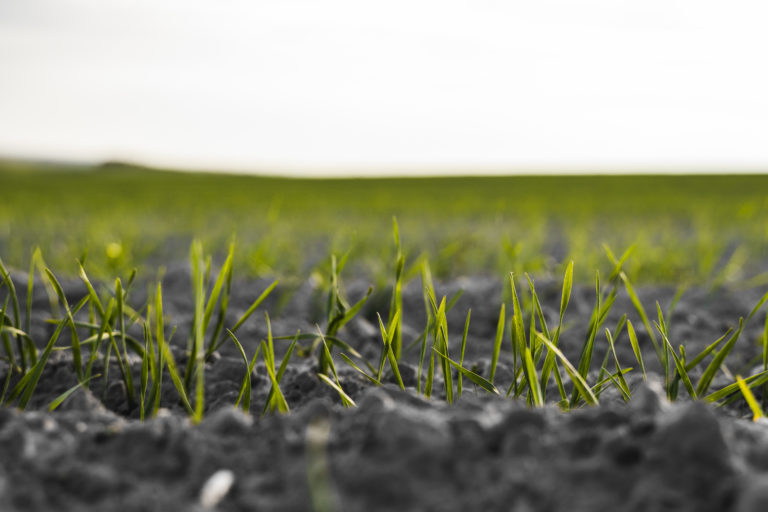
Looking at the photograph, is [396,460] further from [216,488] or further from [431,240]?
[431,240]

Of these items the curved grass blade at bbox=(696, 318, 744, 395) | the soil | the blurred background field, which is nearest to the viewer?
the soil

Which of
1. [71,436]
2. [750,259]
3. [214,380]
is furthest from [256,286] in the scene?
[750,259]

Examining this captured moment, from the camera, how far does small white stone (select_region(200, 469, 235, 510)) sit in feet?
2.22

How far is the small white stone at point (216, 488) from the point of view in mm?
676

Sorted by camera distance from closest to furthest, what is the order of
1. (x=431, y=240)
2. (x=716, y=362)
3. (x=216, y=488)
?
(x=216, y=488) < (x=716, y=362) < (x=431, y=240)

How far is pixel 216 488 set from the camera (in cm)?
69

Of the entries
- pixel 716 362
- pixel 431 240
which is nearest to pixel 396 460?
pixel 716 362

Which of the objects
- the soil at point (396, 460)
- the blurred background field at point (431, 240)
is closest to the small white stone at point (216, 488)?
the soil at point (396, 460)

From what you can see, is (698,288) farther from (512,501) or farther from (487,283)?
(512,501)

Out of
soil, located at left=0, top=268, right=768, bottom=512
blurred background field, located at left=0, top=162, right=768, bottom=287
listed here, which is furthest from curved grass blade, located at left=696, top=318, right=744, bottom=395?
blurred background field, located at left=0, top=162, right=768, bottom=287

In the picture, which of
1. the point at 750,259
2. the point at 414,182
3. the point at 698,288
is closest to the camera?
the point at 698,288

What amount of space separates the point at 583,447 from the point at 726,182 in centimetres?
1845

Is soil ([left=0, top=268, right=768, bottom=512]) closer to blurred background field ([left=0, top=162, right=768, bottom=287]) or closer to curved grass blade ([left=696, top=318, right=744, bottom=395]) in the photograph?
curved grass blade ([left=696, top=318, right=744, bottom=395])

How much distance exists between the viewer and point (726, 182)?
54.7 ft
